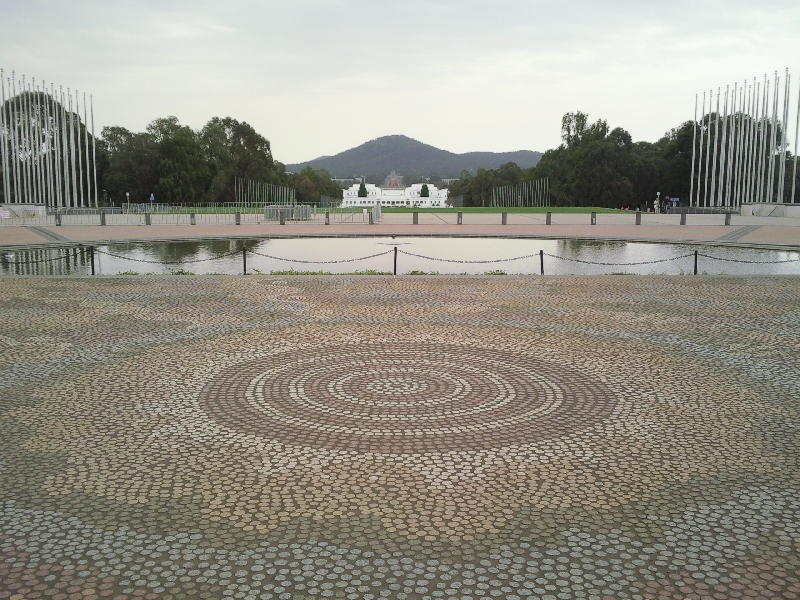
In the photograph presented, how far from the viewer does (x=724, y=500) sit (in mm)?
4734

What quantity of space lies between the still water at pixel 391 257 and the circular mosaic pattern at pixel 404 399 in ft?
32.7

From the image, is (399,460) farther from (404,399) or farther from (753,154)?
(753,154)

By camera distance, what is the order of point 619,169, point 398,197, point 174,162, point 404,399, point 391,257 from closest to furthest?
point 404,399 → point 391,257 → point 174,162 → point 619,169 → point 398,197

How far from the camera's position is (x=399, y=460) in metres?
5.42

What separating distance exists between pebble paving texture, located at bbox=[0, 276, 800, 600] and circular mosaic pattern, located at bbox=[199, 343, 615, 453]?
0.11 ft

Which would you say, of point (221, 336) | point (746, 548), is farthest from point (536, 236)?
point (746, 548)

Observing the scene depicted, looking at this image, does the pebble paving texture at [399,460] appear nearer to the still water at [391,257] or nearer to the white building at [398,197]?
the still water at [391,257]

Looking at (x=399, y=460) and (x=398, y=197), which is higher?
(x=398, y=197)

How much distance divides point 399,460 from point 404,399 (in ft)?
5.17

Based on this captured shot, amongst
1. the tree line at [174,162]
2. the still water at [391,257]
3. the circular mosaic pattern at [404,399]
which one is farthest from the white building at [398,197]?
the circular mosaic pattern at [404,399]

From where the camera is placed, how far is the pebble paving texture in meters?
3.87

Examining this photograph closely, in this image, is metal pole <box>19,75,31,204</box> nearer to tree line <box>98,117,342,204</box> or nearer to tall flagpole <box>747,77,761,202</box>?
tree line <box>98,117,342,204</box>

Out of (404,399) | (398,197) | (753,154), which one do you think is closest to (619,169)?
(753,154)

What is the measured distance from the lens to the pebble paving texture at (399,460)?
387 centimetres
